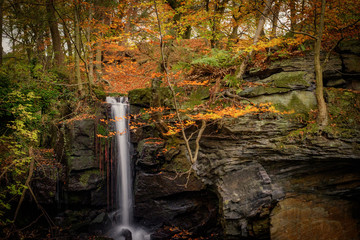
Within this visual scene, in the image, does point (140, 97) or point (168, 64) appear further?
point (140, 97)

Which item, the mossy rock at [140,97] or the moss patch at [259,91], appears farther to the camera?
the mossy rock at [140,97]

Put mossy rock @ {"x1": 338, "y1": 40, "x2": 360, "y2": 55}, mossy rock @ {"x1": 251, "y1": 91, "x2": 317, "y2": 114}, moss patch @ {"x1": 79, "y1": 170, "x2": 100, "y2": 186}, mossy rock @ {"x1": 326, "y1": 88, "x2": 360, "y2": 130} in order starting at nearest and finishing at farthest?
mossy rock @ {"x1": 326, "y1": 88, "x2": 360, "y2": 130}
mossy rock @ {"x1": 251, "y1": 91, "x2": 317, "y2": 114}
mossy rock @ {"x1": 338, "y1": 40, "x2": 360, "y2": 55}
moss patch @ {"x1": 79, "y1": 170, "x2": 100, "y2": 186}

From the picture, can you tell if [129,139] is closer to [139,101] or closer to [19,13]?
[139,101]

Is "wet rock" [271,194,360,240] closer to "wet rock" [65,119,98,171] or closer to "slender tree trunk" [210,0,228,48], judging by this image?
"wet rock" [65,119,98,171]

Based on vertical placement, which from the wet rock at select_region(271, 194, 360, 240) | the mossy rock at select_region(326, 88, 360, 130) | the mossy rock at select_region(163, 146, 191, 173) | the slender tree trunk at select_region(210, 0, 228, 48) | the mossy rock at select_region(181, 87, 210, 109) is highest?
the slender tree trunk at select_region(210, 0, 228, 48)

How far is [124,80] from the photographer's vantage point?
1387cm

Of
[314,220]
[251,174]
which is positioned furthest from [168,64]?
[314,220]

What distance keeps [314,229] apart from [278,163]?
6.05ft

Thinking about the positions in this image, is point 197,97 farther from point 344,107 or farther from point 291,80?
point 344,107

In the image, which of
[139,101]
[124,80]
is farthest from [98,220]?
[124,80]

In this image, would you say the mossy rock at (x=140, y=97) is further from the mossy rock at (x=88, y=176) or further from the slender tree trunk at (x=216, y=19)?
the slender tree trunk at (x=216, y=19)

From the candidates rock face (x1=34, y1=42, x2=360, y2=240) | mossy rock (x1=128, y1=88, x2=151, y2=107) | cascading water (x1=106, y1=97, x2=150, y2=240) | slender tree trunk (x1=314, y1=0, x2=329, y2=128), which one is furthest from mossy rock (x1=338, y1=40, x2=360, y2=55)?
cascading water (x1=106, y1=97, x2=150, y2=240)

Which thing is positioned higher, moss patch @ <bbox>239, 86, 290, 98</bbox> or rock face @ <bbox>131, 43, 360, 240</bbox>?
moss patch @ <bbox>239, 86, 290, 98</bbox>

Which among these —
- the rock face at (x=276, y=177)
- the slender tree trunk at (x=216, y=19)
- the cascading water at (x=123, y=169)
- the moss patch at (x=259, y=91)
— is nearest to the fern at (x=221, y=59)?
the moss patch at (x=259, y=91)
